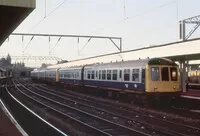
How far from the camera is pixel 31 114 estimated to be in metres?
21.5

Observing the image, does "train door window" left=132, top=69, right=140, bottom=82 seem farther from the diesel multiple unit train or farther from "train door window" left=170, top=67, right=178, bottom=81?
"train door window" left=170, top=67, right=178, bottom=81

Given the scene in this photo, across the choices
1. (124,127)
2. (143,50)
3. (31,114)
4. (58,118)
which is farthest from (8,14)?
(143,50)

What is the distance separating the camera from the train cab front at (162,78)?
22969 mm

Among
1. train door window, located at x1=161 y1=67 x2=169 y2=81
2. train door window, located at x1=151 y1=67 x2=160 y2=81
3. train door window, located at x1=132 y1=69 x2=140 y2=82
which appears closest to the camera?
train door window, located at x1=151 y1=67 x2=160 y2=81

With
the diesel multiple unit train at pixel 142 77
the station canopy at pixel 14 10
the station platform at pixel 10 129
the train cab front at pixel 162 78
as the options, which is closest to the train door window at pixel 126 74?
the diesel multiple unit train at pixel 142 77

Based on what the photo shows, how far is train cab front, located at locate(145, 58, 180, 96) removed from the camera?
23.0 metres

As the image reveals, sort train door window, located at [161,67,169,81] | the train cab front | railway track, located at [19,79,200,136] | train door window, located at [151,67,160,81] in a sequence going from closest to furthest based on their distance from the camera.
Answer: railway track, located at [19,79,200,136] < the train cab front < train door window, located at [151,67,160,81] < train door window, located at [161,67,169,81]

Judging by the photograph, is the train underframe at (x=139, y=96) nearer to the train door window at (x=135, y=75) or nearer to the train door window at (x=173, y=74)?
the train door window at (x=135, y=75)

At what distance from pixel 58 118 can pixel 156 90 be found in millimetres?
6222

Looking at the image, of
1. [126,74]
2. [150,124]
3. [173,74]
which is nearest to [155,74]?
[173,74]

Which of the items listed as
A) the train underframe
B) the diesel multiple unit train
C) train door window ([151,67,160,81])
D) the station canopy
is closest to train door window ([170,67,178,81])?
the diesel multiple unit train

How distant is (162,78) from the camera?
2352 centimetres

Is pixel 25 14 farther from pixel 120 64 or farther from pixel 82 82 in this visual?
pixel 82 82

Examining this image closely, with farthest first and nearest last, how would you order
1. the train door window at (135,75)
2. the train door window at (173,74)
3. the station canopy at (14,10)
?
the train door window at (135,75) → the train door window at (173,74) → the station canopy at (14,10)
